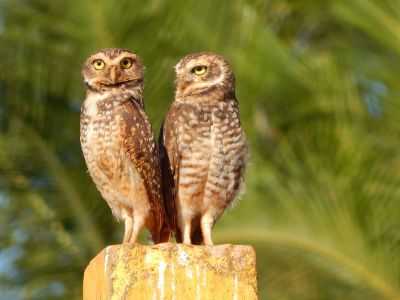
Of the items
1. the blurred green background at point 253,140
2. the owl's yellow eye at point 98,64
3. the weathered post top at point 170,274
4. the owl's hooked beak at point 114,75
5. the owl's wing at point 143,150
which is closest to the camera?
the weathered post top at point 170,274

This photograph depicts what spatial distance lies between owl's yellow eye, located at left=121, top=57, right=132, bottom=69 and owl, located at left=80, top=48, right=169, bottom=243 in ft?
0.04

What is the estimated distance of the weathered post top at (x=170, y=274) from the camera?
5680 mm

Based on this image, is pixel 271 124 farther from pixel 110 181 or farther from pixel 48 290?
pixel 110 181

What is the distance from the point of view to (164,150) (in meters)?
7.45

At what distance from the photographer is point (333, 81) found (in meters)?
13.5

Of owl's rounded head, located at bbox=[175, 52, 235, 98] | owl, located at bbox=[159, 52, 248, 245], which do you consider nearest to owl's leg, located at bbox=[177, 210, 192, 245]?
owl, located at bbox=[159, 52, 248, 245]

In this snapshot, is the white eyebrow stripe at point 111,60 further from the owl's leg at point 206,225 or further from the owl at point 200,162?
the owl's leg at point 206,225

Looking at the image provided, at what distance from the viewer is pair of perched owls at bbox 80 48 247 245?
23.3 ft

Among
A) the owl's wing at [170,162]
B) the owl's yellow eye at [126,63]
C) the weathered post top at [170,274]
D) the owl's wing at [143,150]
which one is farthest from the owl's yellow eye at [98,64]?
the weathered post top at [170,274]

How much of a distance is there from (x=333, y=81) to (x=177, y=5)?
1772 millimetres

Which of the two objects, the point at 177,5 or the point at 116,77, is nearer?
the point at 116,77

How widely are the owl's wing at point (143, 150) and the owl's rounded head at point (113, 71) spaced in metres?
0.18

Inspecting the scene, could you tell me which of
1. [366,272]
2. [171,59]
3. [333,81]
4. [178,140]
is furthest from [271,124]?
[178,140]

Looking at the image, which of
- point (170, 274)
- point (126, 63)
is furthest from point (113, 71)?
point (170, 274)
